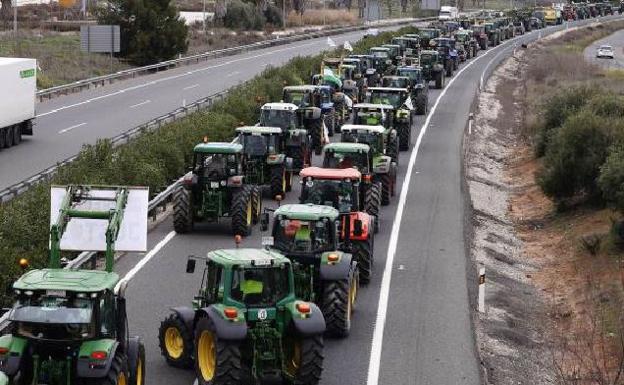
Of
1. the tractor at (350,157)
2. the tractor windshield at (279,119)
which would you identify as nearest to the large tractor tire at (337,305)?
the tractor at (350,157)

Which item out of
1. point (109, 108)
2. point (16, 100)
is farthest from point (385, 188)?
point (109, 108)

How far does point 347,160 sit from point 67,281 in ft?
54.5

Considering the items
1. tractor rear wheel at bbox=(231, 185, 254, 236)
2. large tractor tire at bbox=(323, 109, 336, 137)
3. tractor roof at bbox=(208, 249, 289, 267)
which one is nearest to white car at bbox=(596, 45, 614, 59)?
large tractor tire at bbox=(323, 109, 336, 137)

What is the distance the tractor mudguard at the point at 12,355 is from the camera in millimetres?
15070

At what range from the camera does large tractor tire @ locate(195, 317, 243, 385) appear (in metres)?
17.2

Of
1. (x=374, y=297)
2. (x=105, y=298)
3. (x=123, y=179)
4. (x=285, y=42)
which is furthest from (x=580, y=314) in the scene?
(x=285, y=42)

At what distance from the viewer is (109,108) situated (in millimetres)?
56656

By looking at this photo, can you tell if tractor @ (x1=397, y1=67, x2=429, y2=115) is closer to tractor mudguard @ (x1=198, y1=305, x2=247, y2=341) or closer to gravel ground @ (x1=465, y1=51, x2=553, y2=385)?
gravel ground @ (x1=465, y1=51, x2=553, y2=385)

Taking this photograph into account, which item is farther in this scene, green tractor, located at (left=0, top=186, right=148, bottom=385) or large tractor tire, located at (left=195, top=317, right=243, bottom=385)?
large tractor tire, located at (left=195, top=317, right=243, bottom=385)

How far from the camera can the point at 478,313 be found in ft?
83.1

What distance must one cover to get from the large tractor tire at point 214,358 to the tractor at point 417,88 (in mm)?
40588

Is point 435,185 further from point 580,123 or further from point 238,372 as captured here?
point 238,372

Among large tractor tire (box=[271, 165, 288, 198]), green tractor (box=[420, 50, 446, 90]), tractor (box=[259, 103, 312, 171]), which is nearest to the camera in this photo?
large tractor tire (box=[271, 165, 288, 198])

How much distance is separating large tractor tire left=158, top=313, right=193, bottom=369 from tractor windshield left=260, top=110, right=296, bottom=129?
2020 centimetres
